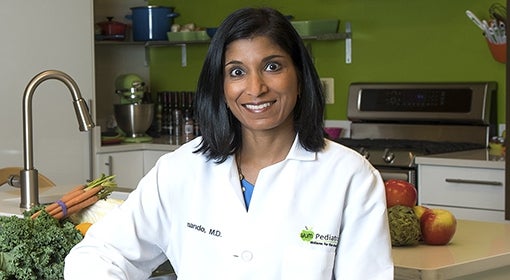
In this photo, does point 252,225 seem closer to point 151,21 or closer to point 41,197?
point 41,197

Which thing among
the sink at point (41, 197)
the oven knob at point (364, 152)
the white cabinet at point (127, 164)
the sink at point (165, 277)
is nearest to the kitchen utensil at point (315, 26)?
the oven knob at point (364, 152)

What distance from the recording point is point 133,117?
5609mm

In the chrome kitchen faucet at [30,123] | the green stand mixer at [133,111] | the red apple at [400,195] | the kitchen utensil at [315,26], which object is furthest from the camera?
the green stand mixer at [133,111]

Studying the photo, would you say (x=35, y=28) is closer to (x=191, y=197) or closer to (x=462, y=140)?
(x=462, y=140)

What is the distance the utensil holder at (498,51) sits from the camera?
15.3 ft

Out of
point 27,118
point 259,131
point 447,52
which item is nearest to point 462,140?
Answer: point 447,52

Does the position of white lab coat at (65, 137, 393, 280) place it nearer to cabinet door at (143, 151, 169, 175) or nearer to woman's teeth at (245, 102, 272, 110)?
woman's teeth at (245, 102, 272, 110)

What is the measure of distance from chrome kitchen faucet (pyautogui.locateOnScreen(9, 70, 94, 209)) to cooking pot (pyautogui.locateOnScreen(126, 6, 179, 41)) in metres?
2.83

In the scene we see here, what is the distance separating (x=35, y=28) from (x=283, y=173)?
11.0 ft

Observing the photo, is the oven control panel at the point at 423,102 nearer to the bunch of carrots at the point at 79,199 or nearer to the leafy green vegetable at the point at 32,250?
the bunch of carrots at the point at 79,199

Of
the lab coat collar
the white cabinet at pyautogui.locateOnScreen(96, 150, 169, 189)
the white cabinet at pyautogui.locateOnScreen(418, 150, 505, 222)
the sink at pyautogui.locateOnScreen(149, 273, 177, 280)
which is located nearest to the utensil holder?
the white cabinet at pyautogui.locateOnScreen(418, 150, 505, 222)

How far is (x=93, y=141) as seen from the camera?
17.2 feet

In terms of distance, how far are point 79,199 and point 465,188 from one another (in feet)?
7.24

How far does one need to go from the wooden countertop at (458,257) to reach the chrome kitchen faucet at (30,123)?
0.98 m
